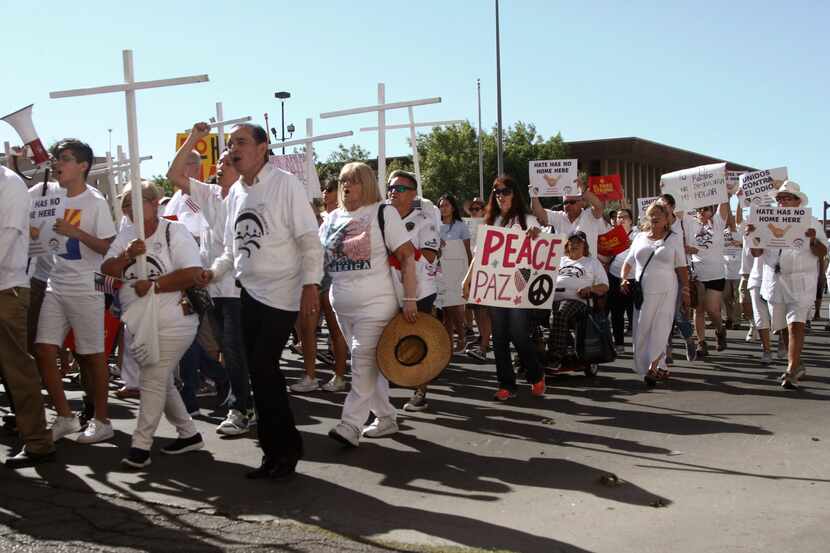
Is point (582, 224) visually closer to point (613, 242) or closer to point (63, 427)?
point (613, 242)

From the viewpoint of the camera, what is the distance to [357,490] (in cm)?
579

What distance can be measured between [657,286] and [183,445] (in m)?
5.42

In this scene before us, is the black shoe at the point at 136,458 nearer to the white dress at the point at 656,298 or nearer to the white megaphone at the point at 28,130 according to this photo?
the white megaphone at the point at 28,130

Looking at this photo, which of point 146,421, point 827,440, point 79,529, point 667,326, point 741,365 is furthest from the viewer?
point 741,365

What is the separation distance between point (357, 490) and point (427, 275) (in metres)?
3.70

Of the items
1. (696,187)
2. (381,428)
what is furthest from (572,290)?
(381,428)

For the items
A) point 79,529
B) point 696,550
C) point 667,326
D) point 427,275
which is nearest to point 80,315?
point 79,529

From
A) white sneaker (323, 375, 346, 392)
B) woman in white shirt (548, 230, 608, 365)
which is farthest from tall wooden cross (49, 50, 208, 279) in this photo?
woman in white shirt (548, 230, 608, 365)

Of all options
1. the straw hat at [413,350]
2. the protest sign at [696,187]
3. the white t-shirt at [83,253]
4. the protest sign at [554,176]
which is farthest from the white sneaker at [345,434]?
the protest sign at [554,176]

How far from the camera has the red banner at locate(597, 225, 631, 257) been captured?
1330 cm

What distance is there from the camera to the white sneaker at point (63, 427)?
7.35 meters

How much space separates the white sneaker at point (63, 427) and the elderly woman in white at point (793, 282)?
640cm

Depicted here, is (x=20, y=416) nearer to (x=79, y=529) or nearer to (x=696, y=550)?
(x=79, y=529)

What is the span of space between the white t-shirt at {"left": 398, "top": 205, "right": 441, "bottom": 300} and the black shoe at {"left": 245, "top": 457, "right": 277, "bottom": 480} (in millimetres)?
3101
